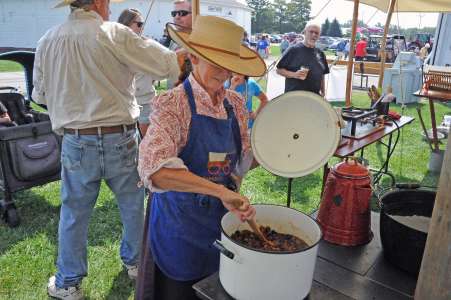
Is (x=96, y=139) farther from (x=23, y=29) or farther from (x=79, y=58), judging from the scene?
(x=23, y=29)

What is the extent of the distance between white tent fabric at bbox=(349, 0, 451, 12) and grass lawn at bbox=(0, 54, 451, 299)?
359cm

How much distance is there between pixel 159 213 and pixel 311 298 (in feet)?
2.23

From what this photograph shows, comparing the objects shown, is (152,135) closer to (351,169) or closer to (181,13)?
(351,169)

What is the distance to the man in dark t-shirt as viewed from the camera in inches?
197

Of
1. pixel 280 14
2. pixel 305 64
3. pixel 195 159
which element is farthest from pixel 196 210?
pixel 280 14

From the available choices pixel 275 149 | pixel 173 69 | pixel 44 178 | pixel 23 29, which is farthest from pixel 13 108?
pixel 23 29

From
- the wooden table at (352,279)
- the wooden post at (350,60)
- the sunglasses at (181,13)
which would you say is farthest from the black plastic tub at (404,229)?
the wooden post at (350,60)

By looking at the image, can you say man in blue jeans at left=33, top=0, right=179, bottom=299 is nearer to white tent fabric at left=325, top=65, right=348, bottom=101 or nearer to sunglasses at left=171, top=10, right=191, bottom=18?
sunglasses at left=171, top=10, right=191, bottom=18

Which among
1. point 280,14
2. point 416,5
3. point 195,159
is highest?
point 280,14

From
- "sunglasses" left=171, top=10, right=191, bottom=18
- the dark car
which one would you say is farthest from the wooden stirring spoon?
the dark car

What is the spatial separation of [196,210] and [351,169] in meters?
0.71

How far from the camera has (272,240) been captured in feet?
4.38

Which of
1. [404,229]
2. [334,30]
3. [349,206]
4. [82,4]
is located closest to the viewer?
[404,229]

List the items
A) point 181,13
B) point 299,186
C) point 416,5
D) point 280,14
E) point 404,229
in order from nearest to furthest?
point 404,229 → point 181,13 → point 299,186 → point 416,5 → point 280,14
